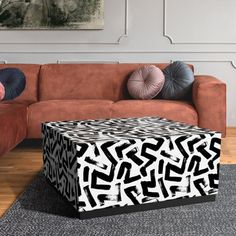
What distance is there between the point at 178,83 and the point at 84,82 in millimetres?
883

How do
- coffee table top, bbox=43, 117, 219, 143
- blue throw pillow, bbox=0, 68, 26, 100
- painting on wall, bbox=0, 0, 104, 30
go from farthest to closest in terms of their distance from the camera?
painting on wall, bbox=0, 0, 104, 30
blue throw pillow, bbox=0, 68, 26, 100
coffee table top, bbox=43, 117, 219, 143

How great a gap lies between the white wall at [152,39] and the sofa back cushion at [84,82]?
2.11 feet

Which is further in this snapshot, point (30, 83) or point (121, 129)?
point (30, 83)

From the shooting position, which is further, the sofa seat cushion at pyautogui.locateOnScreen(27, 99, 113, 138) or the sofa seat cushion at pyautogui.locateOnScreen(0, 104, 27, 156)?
the sofa seat cushion at pyautogui.locateOnScreen(27, 99, 113, 138)

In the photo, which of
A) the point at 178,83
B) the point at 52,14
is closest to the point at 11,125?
the point at 178,83

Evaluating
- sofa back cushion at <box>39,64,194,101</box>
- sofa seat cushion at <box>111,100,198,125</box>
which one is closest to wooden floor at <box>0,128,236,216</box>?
sofa seat cushion at <box>111,100,198,125</box>

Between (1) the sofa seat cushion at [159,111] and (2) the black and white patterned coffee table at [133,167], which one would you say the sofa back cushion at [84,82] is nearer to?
(1) the sofa seat cushion at [159,111]

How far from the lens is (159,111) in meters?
3.34

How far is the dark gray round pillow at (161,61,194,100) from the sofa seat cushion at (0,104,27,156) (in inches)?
49.1

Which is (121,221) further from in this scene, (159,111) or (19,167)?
(159,111)

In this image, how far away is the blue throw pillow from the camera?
377 centimetres

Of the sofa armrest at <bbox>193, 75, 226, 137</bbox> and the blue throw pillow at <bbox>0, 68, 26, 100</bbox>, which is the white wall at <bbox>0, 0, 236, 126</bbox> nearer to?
the blue throw pillow at <bbox>0, 68, 26, 100</bbox>

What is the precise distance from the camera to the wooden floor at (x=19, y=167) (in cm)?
229

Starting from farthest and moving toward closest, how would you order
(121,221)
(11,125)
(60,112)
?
(60,112), (11,125), (121,221)
